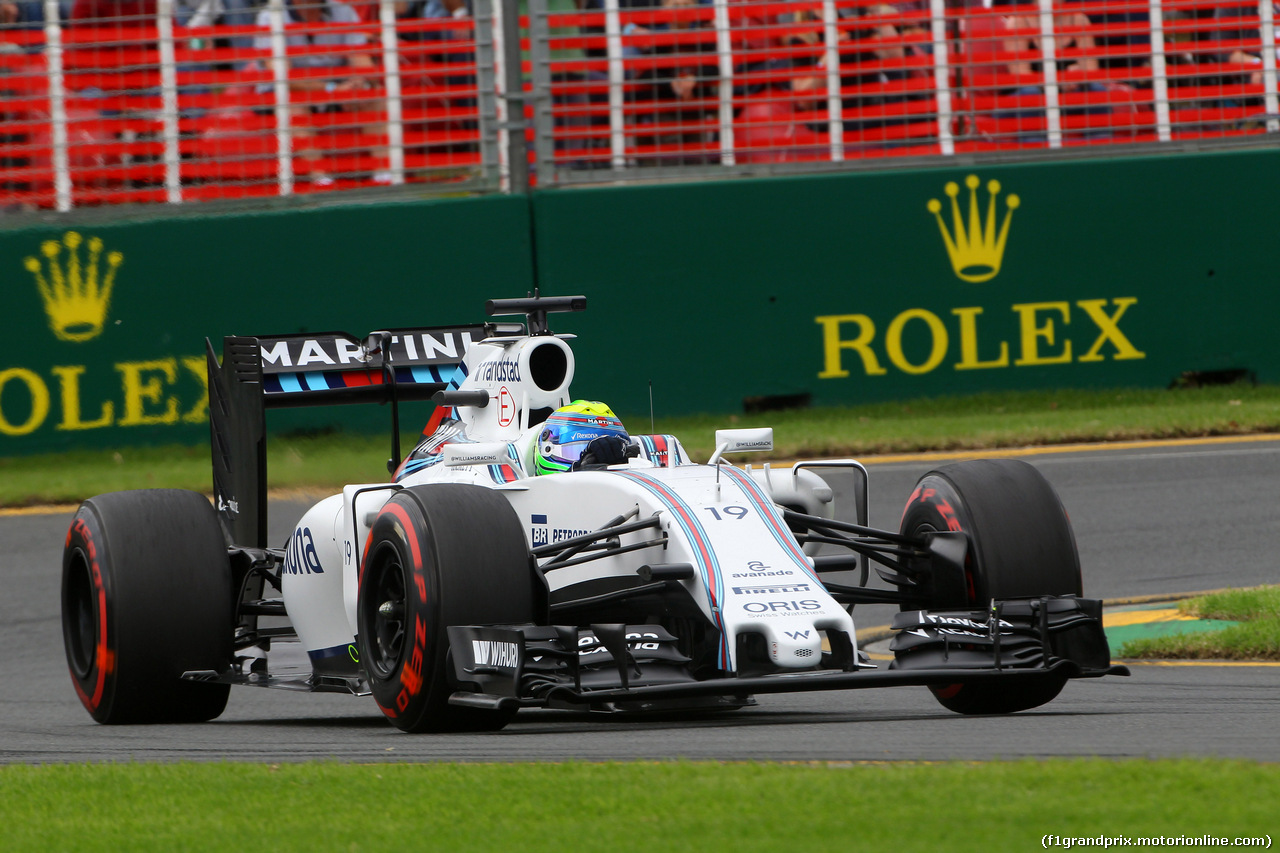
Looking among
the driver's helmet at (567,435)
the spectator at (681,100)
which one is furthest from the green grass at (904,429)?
the driver's helmet at (567,435)

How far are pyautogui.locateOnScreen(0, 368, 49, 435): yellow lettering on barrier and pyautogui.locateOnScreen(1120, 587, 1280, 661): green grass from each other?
858 centimetres

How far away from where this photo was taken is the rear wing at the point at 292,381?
8875mm

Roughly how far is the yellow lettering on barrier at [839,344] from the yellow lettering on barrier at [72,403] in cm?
567

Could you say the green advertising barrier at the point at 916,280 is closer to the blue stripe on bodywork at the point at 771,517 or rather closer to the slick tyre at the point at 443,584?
the blue stripe on bodywork at the point at 771,517

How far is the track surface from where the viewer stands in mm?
5887

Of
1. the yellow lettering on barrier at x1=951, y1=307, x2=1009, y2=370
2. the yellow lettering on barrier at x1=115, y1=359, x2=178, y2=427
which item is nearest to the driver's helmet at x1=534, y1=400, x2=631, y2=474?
the yellow lettering on barrier at x1=115, y1=359, x2=178, y2=427

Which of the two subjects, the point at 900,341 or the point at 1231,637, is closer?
the point at 1231,637

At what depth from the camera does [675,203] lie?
50.1 ft

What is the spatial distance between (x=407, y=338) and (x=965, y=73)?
8045 mm

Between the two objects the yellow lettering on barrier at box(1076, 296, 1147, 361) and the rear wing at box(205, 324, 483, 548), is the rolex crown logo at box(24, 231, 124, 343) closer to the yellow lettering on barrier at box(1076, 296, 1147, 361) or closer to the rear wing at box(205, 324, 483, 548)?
the rear wing at box(205, 324, 483, 548)

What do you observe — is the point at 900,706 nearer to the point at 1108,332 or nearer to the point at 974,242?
the point at 974,242

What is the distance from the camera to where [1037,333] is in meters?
15.3

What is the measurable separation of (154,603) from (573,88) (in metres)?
8.27

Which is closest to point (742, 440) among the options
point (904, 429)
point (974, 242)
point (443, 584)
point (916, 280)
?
point (443, 584)
